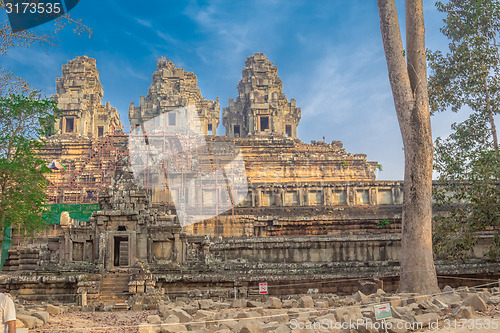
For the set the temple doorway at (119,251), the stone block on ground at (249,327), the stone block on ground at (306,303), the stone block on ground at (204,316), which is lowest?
the stone block on ground at (306,303)

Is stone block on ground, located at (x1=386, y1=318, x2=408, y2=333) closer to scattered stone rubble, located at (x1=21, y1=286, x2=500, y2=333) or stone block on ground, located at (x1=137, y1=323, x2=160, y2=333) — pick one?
scattered stone rubble, located at (x1=21, y1=286, x2=500, y2=333)

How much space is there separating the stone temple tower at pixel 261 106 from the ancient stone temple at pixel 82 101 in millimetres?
11467

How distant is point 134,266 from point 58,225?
9.24 meters

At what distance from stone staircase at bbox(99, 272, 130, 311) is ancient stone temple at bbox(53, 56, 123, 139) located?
26879mm

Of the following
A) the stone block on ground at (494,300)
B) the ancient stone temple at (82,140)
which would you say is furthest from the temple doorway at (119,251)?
the stone block on ground at (494,300)

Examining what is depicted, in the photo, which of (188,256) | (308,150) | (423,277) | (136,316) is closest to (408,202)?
(423,277)

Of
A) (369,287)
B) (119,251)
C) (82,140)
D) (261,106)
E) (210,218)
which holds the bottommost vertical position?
(369,287)

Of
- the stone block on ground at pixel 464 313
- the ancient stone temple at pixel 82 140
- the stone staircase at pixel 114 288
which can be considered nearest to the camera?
the stone block on ground at pixel 464 313

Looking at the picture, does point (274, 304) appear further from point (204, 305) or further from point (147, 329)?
point (147, 329)

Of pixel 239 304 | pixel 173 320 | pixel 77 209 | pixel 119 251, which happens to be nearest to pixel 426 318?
pixel 173 320

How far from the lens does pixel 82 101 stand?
142ft

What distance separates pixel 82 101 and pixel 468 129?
33.4 metres

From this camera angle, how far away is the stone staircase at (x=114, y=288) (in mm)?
15695

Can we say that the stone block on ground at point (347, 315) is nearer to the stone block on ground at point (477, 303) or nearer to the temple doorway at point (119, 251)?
the stone block on ground at point (477, 303)
